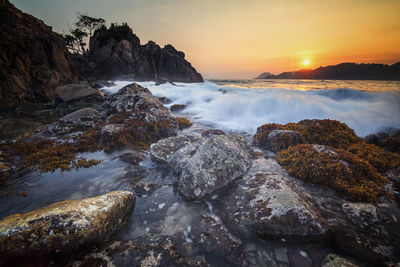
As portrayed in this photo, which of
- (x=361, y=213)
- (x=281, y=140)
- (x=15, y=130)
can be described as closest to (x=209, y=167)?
(x=361, y=213)

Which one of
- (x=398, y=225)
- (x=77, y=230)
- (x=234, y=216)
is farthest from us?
(x=234, y=216)

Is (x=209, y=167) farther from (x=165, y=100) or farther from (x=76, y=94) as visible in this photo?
(x=165, y=100)

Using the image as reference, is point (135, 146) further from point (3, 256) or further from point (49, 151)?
point (3, 256)

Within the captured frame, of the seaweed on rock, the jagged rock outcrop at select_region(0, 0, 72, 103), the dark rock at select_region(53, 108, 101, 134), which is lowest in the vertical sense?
the seaweed on rock

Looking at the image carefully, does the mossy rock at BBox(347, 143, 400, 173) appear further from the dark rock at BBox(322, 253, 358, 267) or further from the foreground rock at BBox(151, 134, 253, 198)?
the dark rock at BBox(322, 253, 358, 267)

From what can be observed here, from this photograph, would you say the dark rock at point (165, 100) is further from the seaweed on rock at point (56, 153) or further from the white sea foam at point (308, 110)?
the seaweed on rock at point (56, 153)

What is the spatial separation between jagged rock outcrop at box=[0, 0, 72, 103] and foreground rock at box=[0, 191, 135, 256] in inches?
671

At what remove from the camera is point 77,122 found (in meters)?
8.91

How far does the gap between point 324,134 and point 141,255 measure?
8.05m

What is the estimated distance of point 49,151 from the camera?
229 inches

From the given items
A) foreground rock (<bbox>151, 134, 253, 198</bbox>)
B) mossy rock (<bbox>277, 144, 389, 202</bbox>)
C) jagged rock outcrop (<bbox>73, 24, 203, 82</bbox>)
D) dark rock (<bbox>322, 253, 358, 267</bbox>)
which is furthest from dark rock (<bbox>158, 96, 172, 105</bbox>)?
dark rock (<bbox>322, 253, 358, 267</bbox>)

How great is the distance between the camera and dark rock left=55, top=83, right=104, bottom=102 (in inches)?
547

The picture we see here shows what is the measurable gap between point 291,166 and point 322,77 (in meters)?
59.8

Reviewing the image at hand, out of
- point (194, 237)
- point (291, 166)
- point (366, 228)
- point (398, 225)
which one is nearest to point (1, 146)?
point (194, 237)
